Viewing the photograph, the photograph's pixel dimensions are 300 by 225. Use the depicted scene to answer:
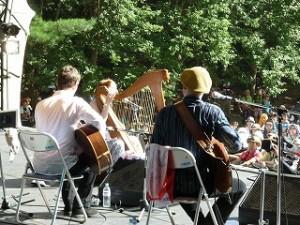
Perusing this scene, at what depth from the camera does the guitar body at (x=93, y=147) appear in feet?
17.5

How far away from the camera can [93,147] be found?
211 inches

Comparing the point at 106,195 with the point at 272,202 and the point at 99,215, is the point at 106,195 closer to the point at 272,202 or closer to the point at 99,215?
the point at 99,215

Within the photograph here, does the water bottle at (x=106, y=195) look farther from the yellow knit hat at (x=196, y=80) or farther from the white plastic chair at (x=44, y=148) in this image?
the yellow knit hat at (x=196, y=80)

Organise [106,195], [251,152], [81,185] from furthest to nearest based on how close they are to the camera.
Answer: [251,152] < [106,195] < [81,185]

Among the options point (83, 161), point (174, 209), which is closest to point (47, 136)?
point (83, 161)

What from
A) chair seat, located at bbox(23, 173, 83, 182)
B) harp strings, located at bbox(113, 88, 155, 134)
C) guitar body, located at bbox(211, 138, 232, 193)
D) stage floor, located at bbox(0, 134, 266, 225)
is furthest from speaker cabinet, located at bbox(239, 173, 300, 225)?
harp strings, located at bbox(113, 88, 155, 134)

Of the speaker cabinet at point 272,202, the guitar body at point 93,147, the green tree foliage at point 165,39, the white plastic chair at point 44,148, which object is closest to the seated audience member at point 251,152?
the speaker cabinet at point 272,202

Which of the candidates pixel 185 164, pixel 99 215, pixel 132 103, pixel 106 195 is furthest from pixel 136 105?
pixel 185 164

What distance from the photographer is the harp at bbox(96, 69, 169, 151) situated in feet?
19.9

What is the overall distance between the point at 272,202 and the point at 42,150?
1.90 meters

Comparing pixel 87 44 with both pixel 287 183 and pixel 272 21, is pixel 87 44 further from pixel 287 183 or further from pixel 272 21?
pixel 287 183

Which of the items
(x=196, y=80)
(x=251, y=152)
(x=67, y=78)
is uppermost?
(x=196, y=80)

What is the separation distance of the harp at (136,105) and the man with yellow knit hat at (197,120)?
122 cm

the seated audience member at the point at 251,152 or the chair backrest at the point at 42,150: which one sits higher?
the chair backrest at the point at 42,150
